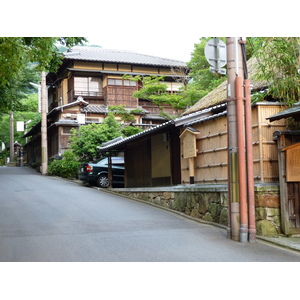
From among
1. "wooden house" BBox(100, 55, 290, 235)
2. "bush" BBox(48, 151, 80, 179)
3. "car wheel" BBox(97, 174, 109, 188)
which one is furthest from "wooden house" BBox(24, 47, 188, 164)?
"wooden house" BBox(100, 55, 290, 235)

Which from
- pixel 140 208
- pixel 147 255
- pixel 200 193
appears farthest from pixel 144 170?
pixel 147 255

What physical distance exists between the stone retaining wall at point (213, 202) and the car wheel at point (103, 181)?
247 inches

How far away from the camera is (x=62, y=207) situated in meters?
14.5

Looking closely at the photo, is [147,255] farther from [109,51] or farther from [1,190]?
[109,51]

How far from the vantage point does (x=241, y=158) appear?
9.59 metres

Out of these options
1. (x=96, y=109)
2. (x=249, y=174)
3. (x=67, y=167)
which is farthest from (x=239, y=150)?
(x=96, y=109)

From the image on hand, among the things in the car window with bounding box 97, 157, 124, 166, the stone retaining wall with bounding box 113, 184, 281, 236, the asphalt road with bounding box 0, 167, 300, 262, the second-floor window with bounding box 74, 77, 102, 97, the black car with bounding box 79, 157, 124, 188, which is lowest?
the asphalt road with bounding box 0, 167, 300, 262

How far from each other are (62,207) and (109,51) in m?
27.9

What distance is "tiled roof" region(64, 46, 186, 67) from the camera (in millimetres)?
36562

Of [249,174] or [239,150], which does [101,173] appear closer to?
[239,150]

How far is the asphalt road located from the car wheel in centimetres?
772

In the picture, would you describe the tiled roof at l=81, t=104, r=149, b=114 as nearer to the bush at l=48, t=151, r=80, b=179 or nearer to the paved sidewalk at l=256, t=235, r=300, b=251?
the bush at l=48, t=151, r=80, b=179

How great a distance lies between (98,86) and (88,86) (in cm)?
90

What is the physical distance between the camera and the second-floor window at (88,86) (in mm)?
36781
